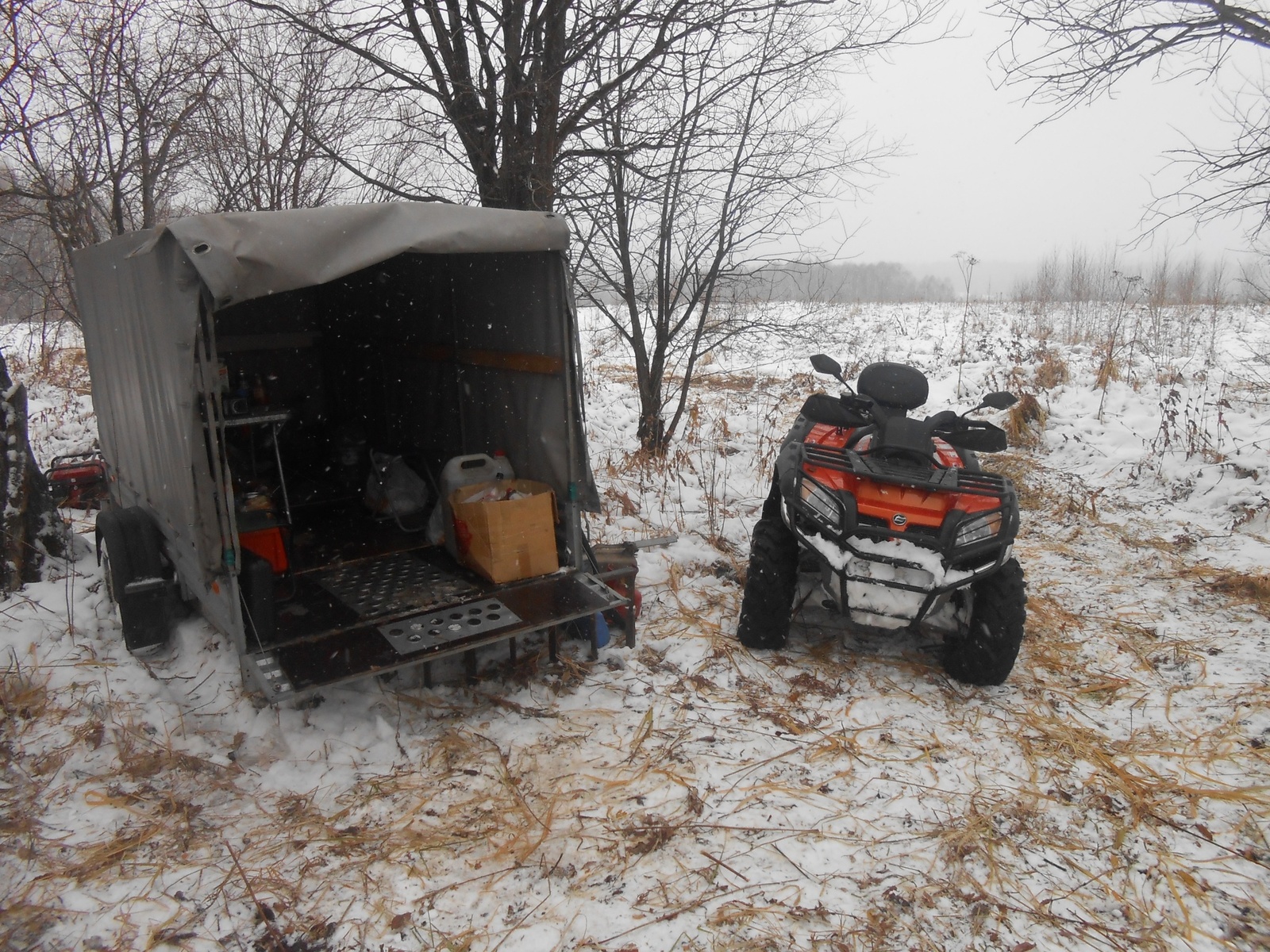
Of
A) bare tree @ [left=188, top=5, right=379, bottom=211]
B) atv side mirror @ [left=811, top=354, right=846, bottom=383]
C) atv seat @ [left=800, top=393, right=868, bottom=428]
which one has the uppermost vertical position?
bare tree @ [left=188, top=5, right=379, bottom=211]

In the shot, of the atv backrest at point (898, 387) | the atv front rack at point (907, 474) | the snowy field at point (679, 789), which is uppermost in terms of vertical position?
the atv backrest at point (898, 387)

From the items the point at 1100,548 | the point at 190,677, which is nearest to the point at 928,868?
the point at 190,677

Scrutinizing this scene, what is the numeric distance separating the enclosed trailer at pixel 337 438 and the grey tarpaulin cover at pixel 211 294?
1cm

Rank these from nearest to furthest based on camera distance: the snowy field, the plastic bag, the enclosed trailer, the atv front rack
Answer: the snowy field → the enclosed trailer → the atv front rack → the plastic bag

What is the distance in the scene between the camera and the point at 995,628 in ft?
12.6

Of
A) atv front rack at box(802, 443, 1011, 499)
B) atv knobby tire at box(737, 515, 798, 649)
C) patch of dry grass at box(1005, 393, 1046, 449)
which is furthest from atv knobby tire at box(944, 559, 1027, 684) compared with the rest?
patch of dry grass at box(1005, 393, 1046, 449)

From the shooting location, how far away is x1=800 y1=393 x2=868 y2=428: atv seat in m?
4.48

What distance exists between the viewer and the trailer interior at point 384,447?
3.73 metres

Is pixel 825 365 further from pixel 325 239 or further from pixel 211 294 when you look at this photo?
pixel 211 294

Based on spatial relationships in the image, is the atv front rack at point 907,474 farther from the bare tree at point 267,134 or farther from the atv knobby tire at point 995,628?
the bare tree at point 267,134

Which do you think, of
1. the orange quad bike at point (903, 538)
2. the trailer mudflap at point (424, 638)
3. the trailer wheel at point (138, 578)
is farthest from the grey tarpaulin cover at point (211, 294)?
the orange quad bike at point (903, 538)

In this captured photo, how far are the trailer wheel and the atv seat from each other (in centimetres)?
368

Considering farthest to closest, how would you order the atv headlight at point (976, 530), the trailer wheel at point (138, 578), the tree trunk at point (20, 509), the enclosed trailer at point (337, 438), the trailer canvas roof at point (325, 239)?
1. the tree trunk at point (20, 509)
2. the trailer wheel at point (138, 578)
3. the atv headlight at point (976, 530)
4. the enclosed trailer at point (337, 438)
5. the trailer canvas roof at point (325, 239)

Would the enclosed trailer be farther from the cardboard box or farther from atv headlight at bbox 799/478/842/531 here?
atv headlight at bbox 799/478/842/531
